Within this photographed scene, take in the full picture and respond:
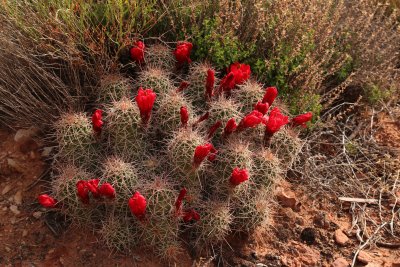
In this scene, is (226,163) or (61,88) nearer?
(226,163)

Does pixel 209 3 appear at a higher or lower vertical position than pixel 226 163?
higher

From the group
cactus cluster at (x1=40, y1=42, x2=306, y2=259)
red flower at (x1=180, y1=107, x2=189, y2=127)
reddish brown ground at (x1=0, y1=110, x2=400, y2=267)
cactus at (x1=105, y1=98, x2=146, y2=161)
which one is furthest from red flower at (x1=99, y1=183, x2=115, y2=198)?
red flower at (x1=180, y1=107, x2=189, y2=127)

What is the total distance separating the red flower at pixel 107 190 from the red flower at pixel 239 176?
0.68 meters

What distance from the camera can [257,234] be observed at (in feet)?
10.6

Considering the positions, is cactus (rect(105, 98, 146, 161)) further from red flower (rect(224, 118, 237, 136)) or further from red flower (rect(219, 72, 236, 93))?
red flower (rect(219, 72, 236, 93))

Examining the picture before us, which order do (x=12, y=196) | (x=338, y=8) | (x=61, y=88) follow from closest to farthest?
(x=12, y=196), (x=61, y=88), (x=338, y=8)

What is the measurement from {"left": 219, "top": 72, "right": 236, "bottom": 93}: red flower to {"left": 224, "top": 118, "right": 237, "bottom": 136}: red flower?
0.37 meters

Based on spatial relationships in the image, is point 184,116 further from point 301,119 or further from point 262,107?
point 301,119

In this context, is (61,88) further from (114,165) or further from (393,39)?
(393,39)

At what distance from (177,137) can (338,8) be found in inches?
84.7

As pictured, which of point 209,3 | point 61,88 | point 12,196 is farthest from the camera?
point 209,3

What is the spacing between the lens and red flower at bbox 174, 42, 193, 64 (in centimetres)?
340

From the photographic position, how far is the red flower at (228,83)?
10.7ft

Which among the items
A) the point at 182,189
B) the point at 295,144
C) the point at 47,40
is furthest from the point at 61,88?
the point at 295,144
